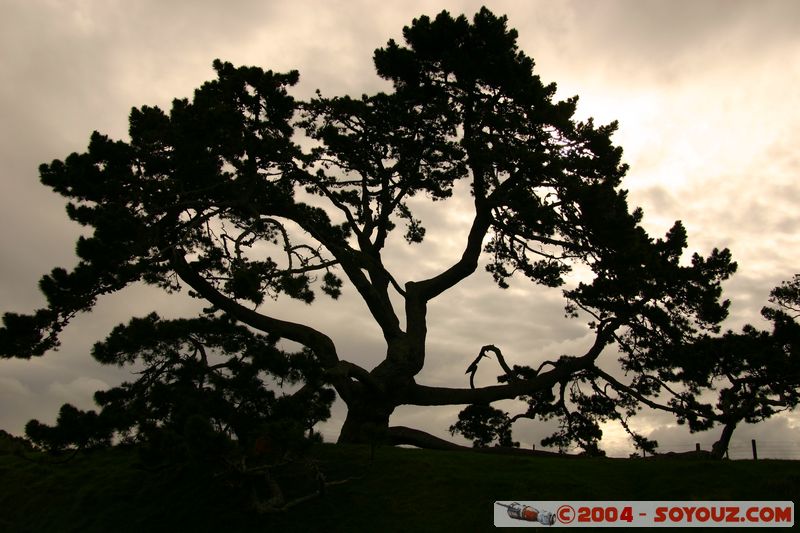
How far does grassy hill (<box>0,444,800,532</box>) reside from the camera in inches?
390

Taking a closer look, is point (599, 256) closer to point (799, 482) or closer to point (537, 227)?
point (537, 227)

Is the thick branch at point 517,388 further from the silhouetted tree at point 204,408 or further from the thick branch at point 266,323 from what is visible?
the silhouetted tree at point 204,408

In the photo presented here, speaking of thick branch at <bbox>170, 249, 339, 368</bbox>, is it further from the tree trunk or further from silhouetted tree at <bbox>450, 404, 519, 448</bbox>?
the tree trunk

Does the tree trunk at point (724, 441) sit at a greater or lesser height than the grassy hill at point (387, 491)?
greater

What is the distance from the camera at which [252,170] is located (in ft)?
49.6

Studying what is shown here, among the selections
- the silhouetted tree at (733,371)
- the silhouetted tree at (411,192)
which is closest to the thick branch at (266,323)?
the silhouetted tree at (411,192)

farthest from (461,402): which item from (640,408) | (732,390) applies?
(732,390)

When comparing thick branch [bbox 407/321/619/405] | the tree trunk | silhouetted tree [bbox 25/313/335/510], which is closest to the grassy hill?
silhouetted tree [bbox 25/313/335/510]

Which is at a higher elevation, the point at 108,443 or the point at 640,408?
the point at 640,408

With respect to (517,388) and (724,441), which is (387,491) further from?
(724,441)

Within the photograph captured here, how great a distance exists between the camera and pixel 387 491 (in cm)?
1101

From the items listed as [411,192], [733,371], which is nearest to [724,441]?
[733,371]

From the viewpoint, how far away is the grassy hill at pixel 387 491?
32.5 ft

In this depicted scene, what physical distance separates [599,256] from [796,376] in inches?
211
